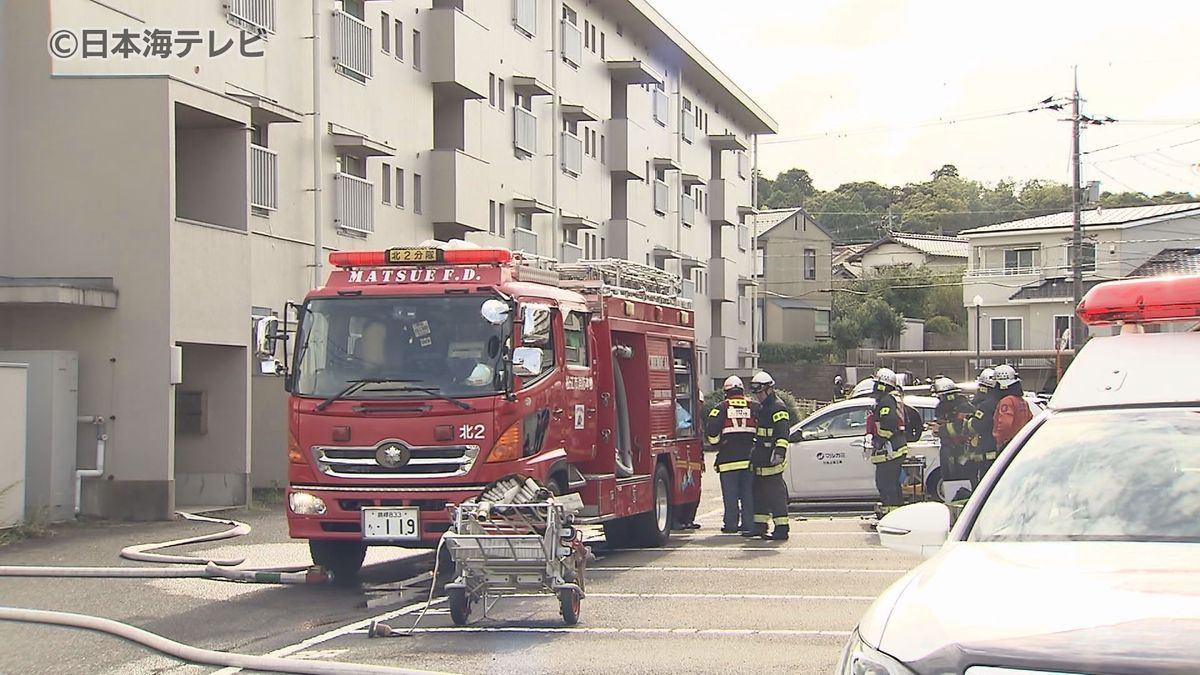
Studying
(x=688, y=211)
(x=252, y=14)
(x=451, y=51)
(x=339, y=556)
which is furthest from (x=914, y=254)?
(x=339, y=556)

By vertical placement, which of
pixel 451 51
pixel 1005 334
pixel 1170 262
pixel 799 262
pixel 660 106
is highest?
pixel 660 106

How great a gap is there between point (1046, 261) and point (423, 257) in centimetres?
5880

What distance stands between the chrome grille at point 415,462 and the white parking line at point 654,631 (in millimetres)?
1869

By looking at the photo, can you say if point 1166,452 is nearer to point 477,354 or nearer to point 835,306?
point 477,354

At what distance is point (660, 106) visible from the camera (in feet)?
157

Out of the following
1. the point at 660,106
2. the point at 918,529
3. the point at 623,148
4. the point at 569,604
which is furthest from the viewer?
the point at 660,106

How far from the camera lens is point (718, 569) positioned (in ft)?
45.1

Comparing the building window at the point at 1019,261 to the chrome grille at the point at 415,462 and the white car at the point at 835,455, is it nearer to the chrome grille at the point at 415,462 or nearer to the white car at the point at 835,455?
the white car at the point at 835,455

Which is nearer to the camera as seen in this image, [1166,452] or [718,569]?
[1166,452]

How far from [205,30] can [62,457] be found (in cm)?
665

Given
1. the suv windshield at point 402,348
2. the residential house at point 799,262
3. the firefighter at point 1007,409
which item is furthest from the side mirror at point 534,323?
the residential house at point 799,262

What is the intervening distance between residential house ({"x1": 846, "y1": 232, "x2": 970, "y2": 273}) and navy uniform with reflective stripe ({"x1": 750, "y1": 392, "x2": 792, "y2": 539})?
73916 mm

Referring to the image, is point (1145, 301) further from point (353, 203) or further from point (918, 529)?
point (353, 203)

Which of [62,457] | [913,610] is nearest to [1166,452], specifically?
[913,610]
